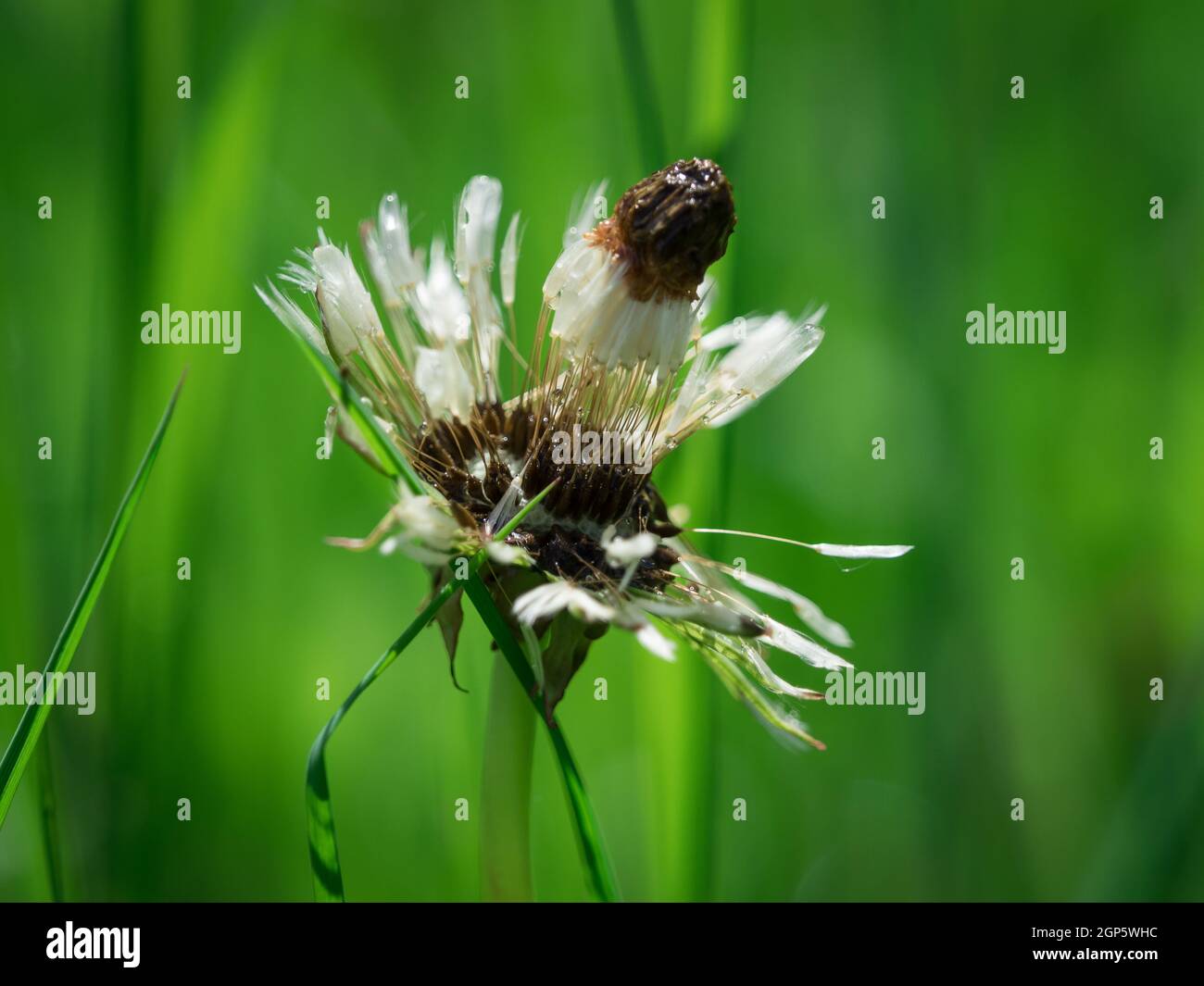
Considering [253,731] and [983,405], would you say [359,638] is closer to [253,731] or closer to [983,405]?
[253,731]

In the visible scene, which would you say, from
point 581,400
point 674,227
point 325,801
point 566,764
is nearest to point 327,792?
point 325,801

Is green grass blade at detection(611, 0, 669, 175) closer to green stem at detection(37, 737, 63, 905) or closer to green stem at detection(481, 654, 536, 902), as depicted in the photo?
green stem at detection(481, 654, 536, 902)

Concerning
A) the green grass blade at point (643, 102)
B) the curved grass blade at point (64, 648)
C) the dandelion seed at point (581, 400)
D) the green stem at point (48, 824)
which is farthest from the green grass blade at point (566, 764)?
the green grass blade at point (643, 102)

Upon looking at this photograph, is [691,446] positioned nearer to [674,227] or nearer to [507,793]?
[674,227]

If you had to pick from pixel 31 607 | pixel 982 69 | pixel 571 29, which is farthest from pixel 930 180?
pixel 31 607

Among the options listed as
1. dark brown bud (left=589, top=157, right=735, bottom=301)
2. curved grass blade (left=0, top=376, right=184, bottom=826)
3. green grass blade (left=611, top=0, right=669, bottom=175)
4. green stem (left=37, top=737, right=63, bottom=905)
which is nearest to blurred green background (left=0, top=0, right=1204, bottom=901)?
green grass blade (left=611, top=0, right=669, bottom=175)

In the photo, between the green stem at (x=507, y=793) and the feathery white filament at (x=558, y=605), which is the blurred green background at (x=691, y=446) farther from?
the feathery white filament at (x=558, y=605)
